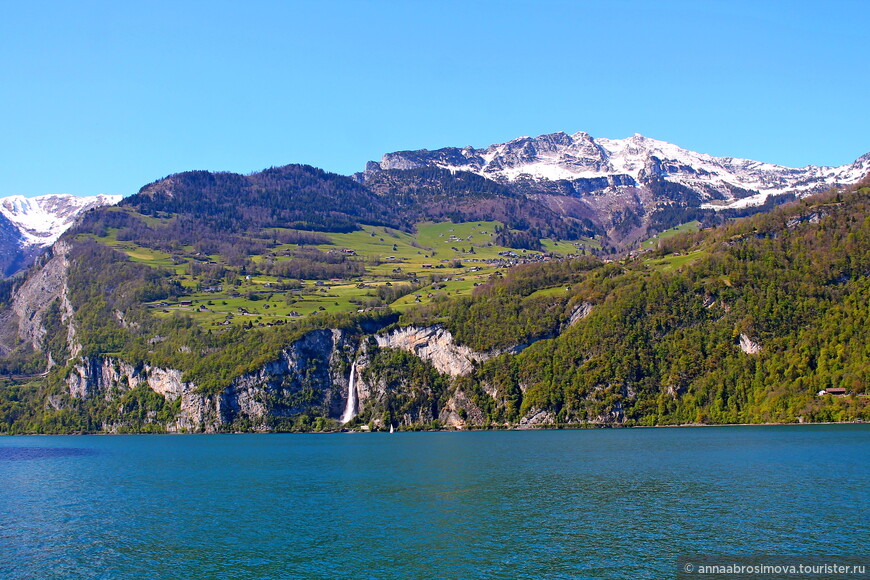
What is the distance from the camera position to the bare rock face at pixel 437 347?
565 ft

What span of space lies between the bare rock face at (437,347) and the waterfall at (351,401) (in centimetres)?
969

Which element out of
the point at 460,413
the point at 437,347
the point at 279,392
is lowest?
the point at 460,413

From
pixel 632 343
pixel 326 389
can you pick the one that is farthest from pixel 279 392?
pixel 632 343

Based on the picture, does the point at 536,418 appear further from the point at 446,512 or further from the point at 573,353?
the point at 446,512

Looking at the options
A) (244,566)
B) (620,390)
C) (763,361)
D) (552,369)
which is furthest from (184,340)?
(244,566)

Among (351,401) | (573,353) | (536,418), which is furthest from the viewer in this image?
(351,401)

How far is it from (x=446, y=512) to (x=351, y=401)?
12407 cm

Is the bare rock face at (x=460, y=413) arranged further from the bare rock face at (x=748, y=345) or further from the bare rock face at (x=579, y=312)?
the bare rock face at (x=748, y=345)

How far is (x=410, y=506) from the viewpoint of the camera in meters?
60.8

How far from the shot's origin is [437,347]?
584 ft

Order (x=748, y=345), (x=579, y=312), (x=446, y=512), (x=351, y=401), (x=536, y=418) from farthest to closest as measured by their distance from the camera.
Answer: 1. (x=351, y=401)
2. (x=579, y=312)
3. (x=536, y=418)
4. (x=748, y=345)
5. (x=446, y=512)

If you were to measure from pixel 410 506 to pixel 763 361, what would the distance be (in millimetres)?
97219

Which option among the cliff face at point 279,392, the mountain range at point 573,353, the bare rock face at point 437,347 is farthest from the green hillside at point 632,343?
the bare rock face at point 437,347

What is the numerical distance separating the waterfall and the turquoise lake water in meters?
77.5
